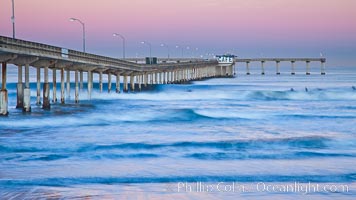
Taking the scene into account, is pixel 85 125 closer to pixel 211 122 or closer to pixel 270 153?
pixel 211 122

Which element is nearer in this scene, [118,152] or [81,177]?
[81,177]

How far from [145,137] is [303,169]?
11.0m

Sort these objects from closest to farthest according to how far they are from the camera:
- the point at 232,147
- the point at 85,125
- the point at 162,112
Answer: the point at 232,147 < the point at 85,125 < the point at 162,112

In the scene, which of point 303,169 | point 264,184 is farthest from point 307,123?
point 264,184

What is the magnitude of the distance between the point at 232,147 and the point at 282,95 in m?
52.5

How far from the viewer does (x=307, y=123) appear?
37031 mm

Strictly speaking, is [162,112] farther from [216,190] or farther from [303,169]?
[216,190]

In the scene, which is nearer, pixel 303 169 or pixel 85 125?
Answer: pixel 303 169

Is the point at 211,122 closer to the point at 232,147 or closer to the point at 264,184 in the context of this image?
the point at 232,147

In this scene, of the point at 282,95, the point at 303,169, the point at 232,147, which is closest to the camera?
the point at 303,169

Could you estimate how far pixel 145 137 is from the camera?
28.5 m

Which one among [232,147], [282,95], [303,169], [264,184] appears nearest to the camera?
[264,184]

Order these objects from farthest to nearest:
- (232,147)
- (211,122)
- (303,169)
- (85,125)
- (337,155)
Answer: (211,122), (85,125), (232,147), (337,155), (303,169)

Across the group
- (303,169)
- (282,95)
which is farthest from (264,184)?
(282,95)
